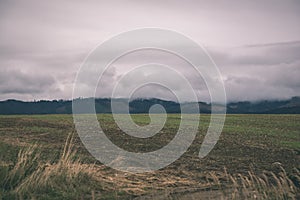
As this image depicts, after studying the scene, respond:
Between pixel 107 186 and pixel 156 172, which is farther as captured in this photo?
pixel 156 172

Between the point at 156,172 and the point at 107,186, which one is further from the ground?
the point at 156,172

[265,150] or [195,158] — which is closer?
[195,158]

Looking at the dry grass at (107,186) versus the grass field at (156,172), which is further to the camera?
the grass field at (156,172)

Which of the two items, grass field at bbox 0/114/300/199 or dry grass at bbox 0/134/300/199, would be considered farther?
grass field at bbox 0/114/300/199

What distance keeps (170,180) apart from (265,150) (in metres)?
9.02

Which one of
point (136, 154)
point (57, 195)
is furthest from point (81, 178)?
point (136, 154)

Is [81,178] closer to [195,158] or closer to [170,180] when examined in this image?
[170,180]

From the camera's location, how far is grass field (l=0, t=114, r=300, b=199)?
12648 millimetres

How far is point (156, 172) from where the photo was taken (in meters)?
16.7

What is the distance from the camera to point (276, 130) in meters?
31.1

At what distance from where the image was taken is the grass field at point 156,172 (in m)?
12.6

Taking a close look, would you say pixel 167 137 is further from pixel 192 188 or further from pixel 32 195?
pixel 32 195

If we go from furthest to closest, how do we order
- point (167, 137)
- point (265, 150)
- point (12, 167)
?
point (167, 137) < point (265, 150) < point (12, 167)

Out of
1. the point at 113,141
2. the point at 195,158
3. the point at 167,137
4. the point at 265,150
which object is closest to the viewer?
the point at 195,158
